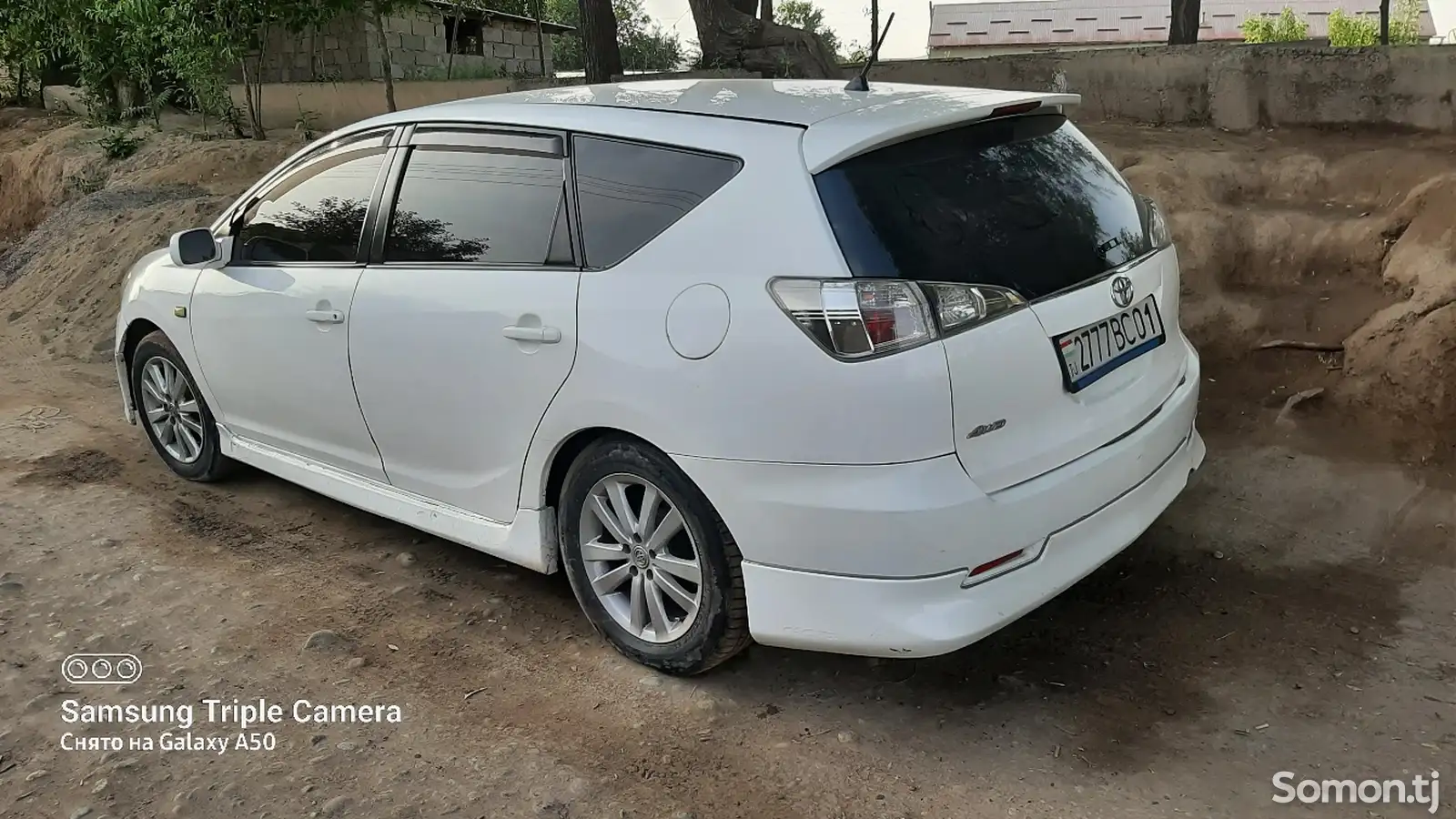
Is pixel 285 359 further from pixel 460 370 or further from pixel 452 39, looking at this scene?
pixel 452 39

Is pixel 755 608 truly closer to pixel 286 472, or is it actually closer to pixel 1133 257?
pixel 1133 257

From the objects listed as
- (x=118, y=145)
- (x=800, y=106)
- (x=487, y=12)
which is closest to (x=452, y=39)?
(x=487, y=12)

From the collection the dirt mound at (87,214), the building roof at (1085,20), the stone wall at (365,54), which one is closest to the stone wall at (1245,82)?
the dirt mound at (87,214)

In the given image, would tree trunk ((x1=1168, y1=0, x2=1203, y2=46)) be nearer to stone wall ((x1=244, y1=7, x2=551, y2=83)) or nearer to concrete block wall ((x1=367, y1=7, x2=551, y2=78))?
stone wall ((x1=244, y1=7, x2=551, y2=83))

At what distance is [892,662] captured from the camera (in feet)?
11.1

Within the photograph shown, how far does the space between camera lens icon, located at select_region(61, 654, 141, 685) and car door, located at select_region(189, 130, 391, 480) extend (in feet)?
3.30

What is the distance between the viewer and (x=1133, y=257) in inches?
129

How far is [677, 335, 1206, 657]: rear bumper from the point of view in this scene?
2.70 m

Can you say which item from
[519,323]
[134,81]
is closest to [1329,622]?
[519,323]

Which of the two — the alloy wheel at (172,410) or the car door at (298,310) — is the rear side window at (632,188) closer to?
the car door at (298,310)

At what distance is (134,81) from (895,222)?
600 inches

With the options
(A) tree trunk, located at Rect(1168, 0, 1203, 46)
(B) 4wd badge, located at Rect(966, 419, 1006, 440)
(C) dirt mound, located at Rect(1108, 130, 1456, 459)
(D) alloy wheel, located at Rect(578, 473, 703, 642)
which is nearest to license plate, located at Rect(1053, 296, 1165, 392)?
(B) 4wd badge, located at Rect(966, 419, 1006, 440)

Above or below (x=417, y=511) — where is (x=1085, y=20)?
above

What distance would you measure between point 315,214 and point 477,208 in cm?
99
